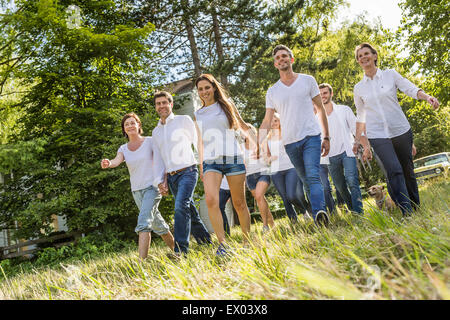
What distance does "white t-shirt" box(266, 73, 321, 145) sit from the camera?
4469 mm

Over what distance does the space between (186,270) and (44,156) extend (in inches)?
438

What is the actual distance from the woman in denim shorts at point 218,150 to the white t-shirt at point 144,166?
73 cm

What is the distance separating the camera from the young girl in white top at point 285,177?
607 cm

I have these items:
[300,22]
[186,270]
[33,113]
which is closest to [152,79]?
[33,113]

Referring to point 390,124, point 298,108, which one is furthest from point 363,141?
point 298,108

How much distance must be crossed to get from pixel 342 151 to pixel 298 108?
2.14m

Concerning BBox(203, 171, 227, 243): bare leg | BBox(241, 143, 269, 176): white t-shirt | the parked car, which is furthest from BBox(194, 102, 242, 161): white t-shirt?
the parked car

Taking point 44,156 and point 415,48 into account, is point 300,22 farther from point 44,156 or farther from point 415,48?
point 44,156

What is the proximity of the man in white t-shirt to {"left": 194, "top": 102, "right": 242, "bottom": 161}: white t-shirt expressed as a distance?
2.44 metres

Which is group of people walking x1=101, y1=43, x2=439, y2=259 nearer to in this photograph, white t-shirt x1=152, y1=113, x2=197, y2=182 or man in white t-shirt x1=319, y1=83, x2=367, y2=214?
white t-shirt x1=152, y1=113, x2=197, y2=182

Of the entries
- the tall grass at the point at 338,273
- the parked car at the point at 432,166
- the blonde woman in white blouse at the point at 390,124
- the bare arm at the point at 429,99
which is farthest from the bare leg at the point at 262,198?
the parked car at the point at 432,166

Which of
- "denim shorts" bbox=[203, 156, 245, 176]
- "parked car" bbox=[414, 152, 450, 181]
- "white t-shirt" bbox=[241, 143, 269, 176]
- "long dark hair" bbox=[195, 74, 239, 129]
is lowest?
"parked car" bbox=[414, 152, 450, 181]

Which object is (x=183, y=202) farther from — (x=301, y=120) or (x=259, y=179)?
(x=259, y=179)
